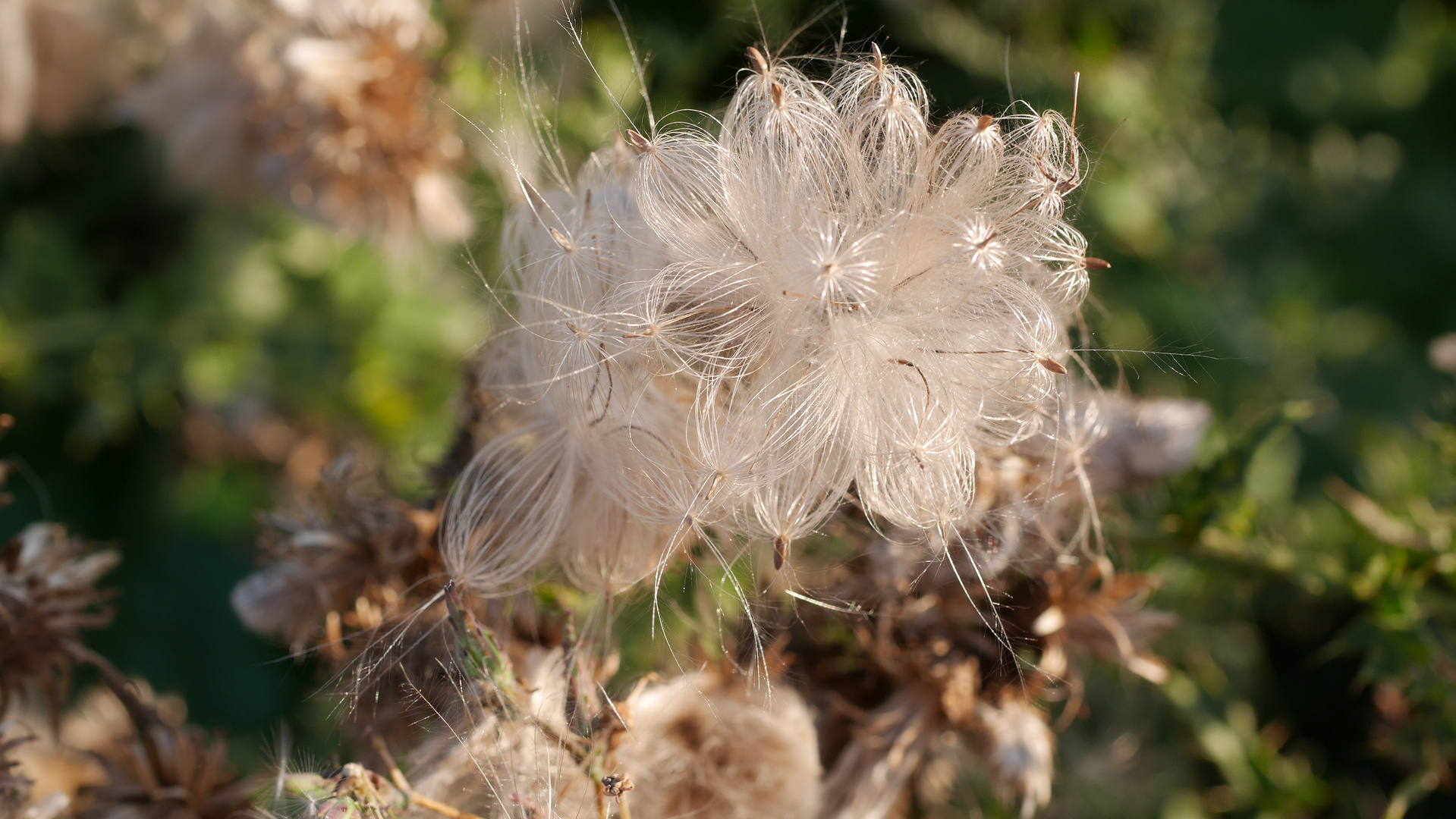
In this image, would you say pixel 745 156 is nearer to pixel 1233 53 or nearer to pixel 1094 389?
pixel 1094 389

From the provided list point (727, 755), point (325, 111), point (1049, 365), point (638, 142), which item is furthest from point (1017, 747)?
point (325, 111)

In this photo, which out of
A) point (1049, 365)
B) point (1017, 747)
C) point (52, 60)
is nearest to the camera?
point (1049, 365)

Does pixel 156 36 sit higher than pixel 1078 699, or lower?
higher

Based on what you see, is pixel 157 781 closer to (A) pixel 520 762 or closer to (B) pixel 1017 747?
(A) pixel 520 762

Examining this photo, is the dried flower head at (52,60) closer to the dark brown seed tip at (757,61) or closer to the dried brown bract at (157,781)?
the dried brown bract at (157,781)

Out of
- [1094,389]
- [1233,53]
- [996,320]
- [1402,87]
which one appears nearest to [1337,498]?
[1094,389]
